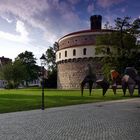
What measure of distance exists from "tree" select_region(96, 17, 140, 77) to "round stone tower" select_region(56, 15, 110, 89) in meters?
8.98

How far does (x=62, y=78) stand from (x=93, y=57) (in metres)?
10.2

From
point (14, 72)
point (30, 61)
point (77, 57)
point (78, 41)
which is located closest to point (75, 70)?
point (77, 57)

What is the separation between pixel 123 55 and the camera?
53656 mm

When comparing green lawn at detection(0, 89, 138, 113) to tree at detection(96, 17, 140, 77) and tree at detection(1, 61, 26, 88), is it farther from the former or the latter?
tree at detection(1, 61, 26, 88)

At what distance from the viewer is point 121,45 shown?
5688 centimetres

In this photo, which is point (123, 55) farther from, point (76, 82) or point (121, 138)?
point (121, 138)

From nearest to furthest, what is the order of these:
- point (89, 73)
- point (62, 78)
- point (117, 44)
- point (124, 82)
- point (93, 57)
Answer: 1. point (124, 82)
2. point (89, 73)
3. point (117, 44)
4. point (93, 57)
5. point (62, 78)

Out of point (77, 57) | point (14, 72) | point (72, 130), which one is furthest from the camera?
point (14, 72)

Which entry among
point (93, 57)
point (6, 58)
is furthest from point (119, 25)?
point (6, 58)

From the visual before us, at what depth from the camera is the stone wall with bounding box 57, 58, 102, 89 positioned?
6744cm

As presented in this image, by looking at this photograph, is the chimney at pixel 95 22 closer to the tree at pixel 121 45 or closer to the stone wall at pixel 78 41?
the stone wall at pixel 78 41

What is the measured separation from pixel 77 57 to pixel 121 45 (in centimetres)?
1449

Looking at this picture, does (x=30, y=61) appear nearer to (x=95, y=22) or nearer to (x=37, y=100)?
(x=95, y=22)

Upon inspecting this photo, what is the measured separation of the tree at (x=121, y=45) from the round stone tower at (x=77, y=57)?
354 inches
